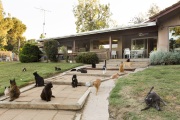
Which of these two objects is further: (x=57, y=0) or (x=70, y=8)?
(x=70, y=8)

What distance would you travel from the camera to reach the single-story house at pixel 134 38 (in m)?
12.1

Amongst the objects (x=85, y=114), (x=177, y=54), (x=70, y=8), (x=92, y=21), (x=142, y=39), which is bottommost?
(x=85, y=114)

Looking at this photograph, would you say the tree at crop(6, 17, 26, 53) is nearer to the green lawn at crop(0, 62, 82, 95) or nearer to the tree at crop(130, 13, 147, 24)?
the tree at crop(130, 13, 147, 24)

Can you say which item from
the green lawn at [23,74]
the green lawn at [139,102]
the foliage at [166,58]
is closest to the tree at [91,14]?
the green lawn at [23,74]

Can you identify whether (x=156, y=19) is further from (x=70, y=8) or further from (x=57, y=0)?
(x=70, y=8)

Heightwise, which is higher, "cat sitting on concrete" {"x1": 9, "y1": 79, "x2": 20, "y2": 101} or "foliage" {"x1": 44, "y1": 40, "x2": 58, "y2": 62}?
"foliage" {"x1": 44, "y1": 40, "x2": 58, "y2": 62}

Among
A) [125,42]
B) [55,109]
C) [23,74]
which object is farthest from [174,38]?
[55,109]

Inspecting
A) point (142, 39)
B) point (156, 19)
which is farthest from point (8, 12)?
point (156, 19)

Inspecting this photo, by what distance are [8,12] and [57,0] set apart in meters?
12.5

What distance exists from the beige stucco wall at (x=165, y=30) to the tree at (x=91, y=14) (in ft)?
64.9

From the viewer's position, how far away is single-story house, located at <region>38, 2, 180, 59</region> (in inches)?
476

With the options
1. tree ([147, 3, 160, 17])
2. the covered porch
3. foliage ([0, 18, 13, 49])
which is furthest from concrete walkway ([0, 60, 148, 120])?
tree ([147, 3, 160, 17])

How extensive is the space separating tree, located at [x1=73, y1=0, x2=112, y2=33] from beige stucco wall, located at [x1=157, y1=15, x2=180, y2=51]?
19.8 metres

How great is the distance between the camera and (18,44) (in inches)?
1518
